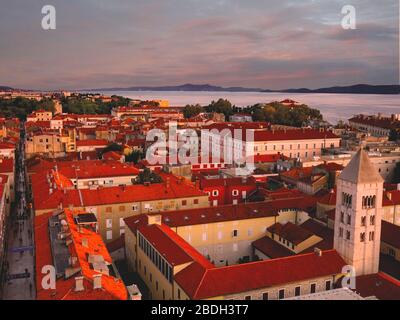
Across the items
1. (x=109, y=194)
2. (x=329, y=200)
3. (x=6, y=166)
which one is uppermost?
(x=6, y=166)

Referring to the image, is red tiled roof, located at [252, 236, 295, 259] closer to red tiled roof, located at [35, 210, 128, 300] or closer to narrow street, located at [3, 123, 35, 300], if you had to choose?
red tiled roof, located at [35, 210, 128, 300]

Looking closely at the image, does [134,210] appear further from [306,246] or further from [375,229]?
[375,229]

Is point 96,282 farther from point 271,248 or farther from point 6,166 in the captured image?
point 6,166

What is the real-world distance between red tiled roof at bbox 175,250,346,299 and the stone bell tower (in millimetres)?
1131

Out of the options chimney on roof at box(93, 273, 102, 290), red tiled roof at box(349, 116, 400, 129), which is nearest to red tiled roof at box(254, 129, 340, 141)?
red tiled roof at box(349, 116, 400, 129)

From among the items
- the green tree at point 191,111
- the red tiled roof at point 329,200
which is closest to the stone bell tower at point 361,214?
the red tiled roof at point 329,200

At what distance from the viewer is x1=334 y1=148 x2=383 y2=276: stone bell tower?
1001 inches

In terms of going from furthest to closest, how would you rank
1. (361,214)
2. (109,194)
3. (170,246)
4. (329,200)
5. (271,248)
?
1. (109,194)
2. (329,200)
3. (271,248)
4. (170,246)
5. (361,214)

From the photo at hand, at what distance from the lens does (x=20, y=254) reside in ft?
112

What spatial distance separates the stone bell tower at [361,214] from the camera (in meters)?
25.4

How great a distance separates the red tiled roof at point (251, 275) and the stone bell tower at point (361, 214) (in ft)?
3.71

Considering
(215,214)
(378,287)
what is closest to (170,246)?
(215,214)

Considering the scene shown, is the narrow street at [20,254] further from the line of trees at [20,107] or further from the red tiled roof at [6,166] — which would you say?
the line of trees at [20,107]

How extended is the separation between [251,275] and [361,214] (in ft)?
24.9
